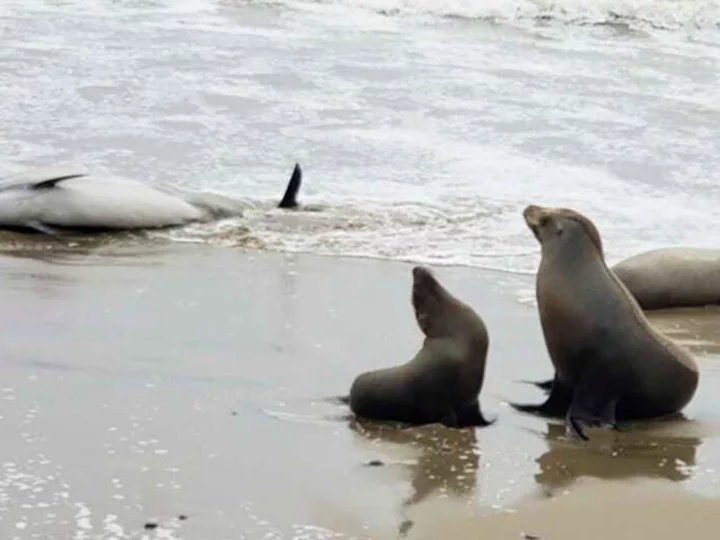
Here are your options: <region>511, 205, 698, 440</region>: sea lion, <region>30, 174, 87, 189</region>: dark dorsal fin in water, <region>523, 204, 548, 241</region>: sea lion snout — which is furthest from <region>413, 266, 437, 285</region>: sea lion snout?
<region>30, 174, 87, 189</region>: dark dorsal fin in water

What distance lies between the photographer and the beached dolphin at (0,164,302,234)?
7.29 meters

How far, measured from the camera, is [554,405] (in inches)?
181

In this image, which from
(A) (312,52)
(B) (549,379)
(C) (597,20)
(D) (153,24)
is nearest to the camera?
(B) (549,379)

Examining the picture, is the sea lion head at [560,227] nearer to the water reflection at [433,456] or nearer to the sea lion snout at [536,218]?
the sea lion snout at [536,218]

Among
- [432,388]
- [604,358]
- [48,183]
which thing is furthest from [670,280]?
[48,183]

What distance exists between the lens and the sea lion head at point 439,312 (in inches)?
179

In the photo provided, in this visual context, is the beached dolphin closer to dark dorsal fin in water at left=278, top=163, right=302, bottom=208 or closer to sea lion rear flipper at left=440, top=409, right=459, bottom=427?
dark dorsal fin in water at left=278, top=163, right=302, bottom=208

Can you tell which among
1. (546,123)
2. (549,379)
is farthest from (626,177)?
(549,379)

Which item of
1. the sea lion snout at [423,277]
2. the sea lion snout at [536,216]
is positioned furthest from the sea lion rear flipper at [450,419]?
the sea lion snout at [536,216]

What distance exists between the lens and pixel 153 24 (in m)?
17.0

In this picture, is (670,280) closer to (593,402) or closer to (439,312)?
(593,402)

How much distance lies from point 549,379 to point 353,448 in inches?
47.3

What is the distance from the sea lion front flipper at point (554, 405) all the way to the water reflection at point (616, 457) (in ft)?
0.33

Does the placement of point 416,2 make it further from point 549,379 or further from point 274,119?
point 549,379
